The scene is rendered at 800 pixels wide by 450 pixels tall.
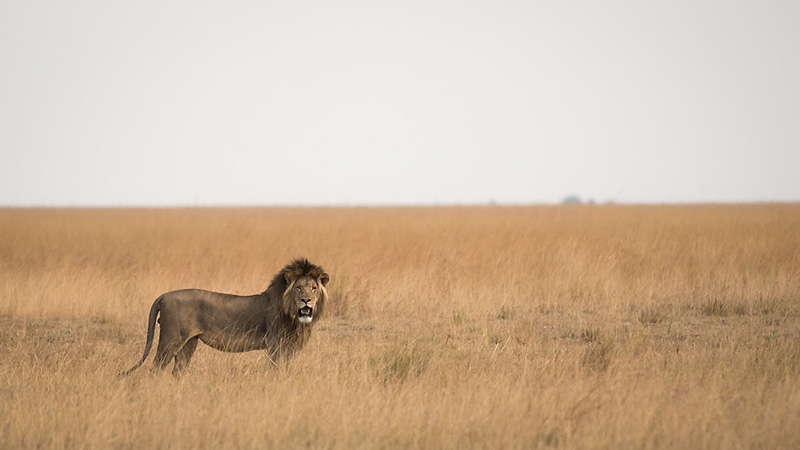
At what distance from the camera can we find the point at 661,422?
477cm

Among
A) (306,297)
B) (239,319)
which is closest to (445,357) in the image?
(306,297)

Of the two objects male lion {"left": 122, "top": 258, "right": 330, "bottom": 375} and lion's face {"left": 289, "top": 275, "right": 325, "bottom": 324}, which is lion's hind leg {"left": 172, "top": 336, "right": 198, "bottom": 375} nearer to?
male lion {"left": 122, "top": 258, "right": 330, "bottom": 375}

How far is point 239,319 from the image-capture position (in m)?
6.28

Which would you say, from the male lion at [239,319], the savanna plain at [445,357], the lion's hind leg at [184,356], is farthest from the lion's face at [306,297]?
the lion's hind leg at [184,356]

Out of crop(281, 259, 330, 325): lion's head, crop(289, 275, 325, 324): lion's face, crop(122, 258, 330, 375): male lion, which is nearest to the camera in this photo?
crop(289, 275, 325, 324): lion's face

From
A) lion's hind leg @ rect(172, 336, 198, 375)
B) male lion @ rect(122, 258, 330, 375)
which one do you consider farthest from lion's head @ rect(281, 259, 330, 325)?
lion's hind leg @ rect(172, 336, 198, 375)

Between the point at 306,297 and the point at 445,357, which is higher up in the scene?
the point at 306,297

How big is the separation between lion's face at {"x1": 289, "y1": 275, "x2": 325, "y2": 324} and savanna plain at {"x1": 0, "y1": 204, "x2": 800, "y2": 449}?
1.63 ft

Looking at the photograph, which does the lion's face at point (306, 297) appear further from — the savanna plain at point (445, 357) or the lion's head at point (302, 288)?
the savanna plain at point (445, 357)

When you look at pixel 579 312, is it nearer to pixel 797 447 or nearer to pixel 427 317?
pixel 427 317

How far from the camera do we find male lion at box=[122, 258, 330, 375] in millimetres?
6082

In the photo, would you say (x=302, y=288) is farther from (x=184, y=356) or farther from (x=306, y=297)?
(x=184, y=356)

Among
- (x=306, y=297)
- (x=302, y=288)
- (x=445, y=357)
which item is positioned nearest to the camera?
(x=306, y=297)

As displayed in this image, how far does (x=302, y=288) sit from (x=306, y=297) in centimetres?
15
